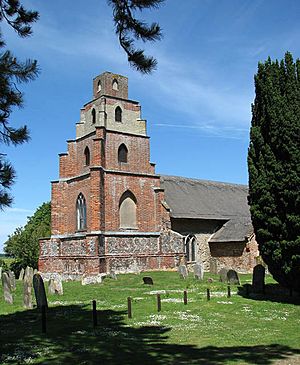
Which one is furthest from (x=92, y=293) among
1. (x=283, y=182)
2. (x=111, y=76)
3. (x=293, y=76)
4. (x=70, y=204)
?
(x=111, y=76)

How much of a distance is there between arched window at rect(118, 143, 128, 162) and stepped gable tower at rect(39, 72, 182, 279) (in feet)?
0.20

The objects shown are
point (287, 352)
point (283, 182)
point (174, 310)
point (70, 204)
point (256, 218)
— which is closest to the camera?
point (287, 352)

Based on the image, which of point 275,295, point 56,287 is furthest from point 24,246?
point 275,295

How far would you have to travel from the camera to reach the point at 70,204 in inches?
1378

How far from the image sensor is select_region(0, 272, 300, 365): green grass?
8555 millimetres

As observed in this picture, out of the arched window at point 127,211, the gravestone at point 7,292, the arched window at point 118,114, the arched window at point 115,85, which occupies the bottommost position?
the gravestone at point 7,292

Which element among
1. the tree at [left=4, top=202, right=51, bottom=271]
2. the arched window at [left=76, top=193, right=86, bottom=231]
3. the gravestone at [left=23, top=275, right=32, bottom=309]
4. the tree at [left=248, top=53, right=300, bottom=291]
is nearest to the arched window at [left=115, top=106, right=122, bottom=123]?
the arched window at [left=76, top=193, right=86, bottom=231]

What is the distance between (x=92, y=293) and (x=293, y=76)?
12598 millimetres

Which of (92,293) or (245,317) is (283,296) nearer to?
(245,317)

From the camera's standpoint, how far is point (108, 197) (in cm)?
3272

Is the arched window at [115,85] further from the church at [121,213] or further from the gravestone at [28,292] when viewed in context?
the gravestone at [28,292]

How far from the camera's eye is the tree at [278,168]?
15.2 meters

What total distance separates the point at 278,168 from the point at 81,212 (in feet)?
69.0

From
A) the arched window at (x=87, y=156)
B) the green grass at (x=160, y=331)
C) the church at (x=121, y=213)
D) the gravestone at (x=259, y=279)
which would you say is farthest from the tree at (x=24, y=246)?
the gravestone at (x=259, y=279)
